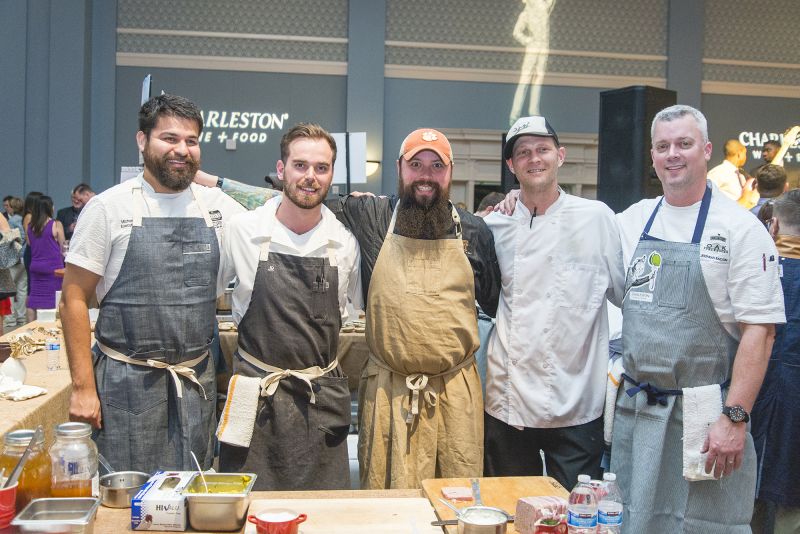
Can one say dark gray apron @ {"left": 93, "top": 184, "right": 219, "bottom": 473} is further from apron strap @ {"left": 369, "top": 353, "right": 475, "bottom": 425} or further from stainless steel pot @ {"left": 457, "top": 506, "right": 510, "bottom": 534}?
stainless steel pot @ {"left": 457, "top": 506, "right": 510, "bottom": 534}

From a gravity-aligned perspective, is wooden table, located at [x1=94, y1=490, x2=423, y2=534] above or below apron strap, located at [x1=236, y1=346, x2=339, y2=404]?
below

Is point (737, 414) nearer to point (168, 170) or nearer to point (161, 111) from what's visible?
point (168, 170)

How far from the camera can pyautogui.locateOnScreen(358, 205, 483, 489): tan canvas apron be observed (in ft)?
8.37

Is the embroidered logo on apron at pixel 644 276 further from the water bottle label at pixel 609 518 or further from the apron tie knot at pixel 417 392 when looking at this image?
the water bottle label at pixel 609 518

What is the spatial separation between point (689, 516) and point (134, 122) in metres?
10.6

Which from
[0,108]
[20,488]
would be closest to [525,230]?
[20,488]

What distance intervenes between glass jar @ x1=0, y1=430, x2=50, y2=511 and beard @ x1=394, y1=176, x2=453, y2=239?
1.38 meters

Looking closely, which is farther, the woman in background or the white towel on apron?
the woman in background

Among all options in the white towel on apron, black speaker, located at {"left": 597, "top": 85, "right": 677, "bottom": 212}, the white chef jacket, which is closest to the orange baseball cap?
the white chef jacket

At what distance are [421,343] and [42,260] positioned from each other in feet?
20.7

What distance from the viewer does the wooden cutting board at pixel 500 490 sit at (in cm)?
189

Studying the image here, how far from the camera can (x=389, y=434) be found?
2596 mm

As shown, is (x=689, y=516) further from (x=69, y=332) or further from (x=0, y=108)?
(x=0, y=108)

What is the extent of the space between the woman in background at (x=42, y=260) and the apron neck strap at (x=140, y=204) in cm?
566
